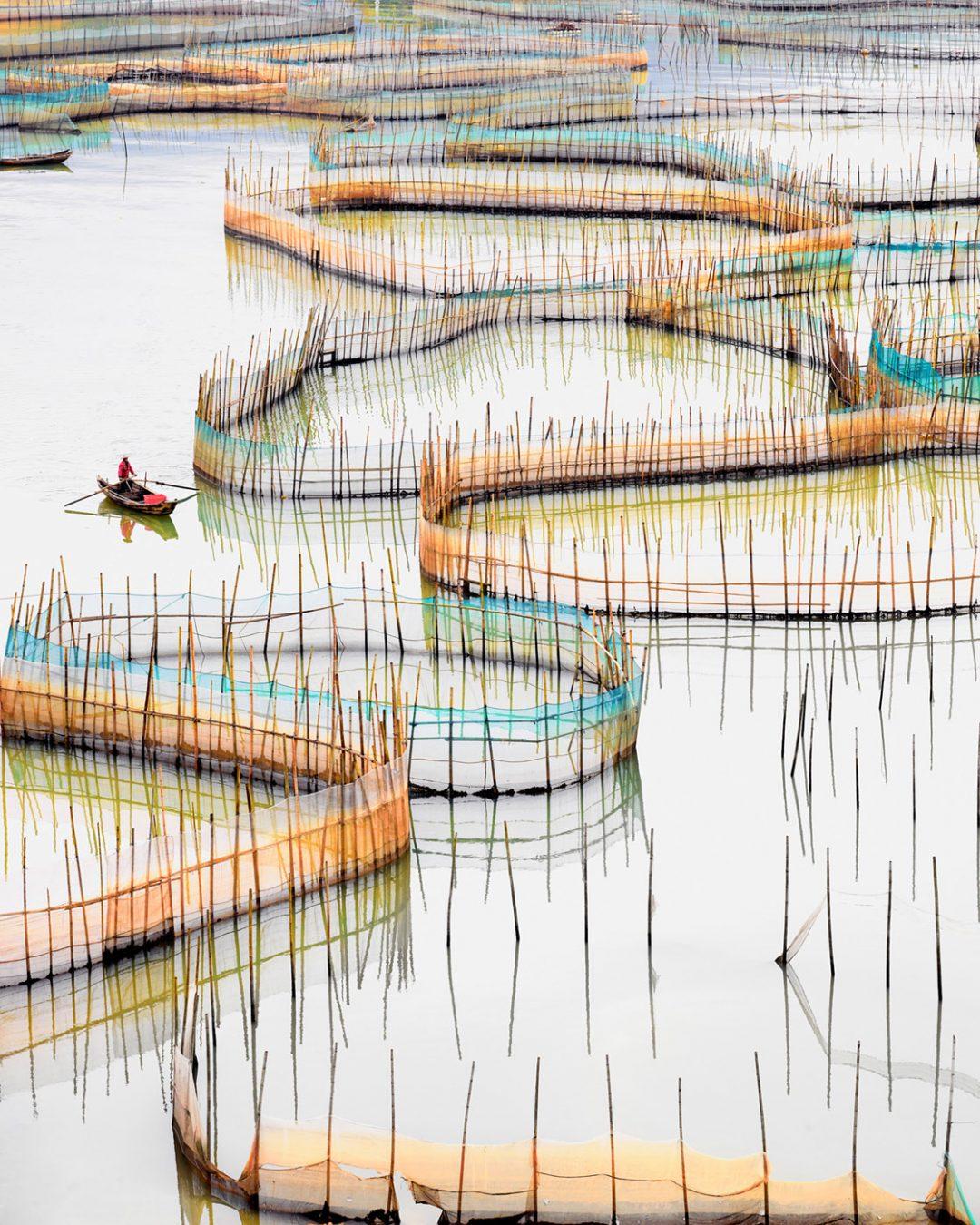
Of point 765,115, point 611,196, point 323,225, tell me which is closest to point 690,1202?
point 323,225

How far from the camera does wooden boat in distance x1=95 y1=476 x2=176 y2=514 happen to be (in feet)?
45.1

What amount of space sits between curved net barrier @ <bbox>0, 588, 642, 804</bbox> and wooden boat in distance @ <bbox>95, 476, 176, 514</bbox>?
6.98ft

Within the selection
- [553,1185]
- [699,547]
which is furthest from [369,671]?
[553,1185]

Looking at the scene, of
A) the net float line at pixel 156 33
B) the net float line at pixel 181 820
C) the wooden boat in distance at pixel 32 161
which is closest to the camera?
the net float line at pixel 181 820

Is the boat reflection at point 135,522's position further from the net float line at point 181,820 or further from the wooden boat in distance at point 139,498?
the net float line at point 181,820

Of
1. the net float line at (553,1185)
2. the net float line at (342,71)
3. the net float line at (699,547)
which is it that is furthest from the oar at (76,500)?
the net float line at (342,71)

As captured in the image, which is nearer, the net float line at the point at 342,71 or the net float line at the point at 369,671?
the net float line at the point at 369,671

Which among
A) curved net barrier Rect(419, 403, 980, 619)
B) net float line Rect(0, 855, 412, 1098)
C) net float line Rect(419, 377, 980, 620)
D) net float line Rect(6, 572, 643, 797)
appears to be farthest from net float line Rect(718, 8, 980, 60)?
net float line Rect(0, 855, 412, 1098)

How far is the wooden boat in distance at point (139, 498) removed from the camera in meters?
13.7

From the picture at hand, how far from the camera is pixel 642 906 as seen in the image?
9.11m

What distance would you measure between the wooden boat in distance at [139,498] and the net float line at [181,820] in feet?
9.15

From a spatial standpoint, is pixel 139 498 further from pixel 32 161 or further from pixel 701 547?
pixel 32 161

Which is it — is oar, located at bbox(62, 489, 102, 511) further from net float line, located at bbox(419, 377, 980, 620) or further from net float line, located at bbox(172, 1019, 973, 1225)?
net float line, located at bbox(172, 1019, 973, 1225)

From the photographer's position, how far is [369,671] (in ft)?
37.1
